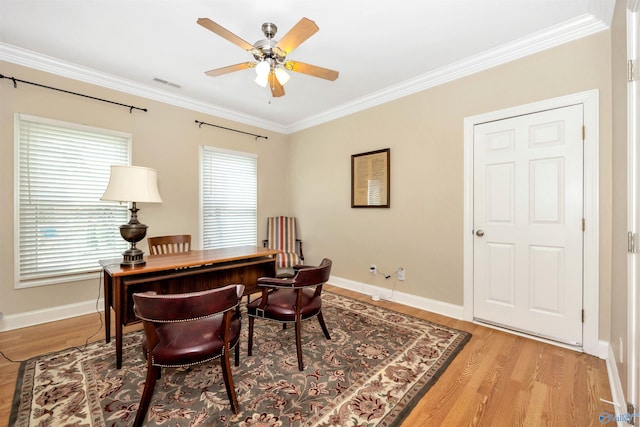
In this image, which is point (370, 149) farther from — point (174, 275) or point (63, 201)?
point (63, 201)

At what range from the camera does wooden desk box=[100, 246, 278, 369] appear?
192 centimetres

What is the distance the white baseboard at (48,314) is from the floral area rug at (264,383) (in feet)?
3.04

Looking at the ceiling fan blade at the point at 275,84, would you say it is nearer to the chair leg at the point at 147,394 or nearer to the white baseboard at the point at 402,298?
the chair leg at the point at 147,394

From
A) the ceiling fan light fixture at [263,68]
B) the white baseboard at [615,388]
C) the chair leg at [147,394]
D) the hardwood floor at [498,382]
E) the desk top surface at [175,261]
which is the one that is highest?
the ceiling fan light fixture at [263,68]

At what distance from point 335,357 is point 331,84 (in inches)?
118

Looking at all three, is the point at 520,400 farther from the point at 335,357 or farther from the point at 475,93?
the point at 475,93

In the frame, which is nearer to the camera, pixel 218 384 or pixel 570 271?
pixel 218 384

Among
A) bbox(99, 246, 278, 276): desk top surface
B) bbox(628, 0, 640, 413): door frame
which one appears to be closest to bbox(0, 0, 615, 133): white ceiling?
bbox(628, 0, 640, 413): door frame

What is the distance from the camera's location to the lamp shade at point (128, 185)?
2061 millimetres

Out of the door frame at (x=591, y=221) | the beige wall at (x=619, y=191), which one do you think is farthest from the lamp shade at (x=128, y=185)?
the door frame at (x=591, y=221)

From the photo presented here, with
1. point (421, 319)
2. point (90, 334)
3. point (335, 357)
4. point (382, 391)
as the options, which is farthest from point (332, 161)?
point (90, 334)

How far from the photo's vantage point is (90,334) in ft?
8.39

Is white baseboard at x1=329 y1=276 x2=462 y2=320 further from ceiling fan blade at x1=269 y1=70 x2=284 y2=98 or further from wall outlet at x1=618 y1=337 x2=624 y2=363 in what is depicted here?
ceiling fan blade at x1=269 y1=70 x2=284 y2=98

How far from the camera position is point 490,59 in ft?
8.68
